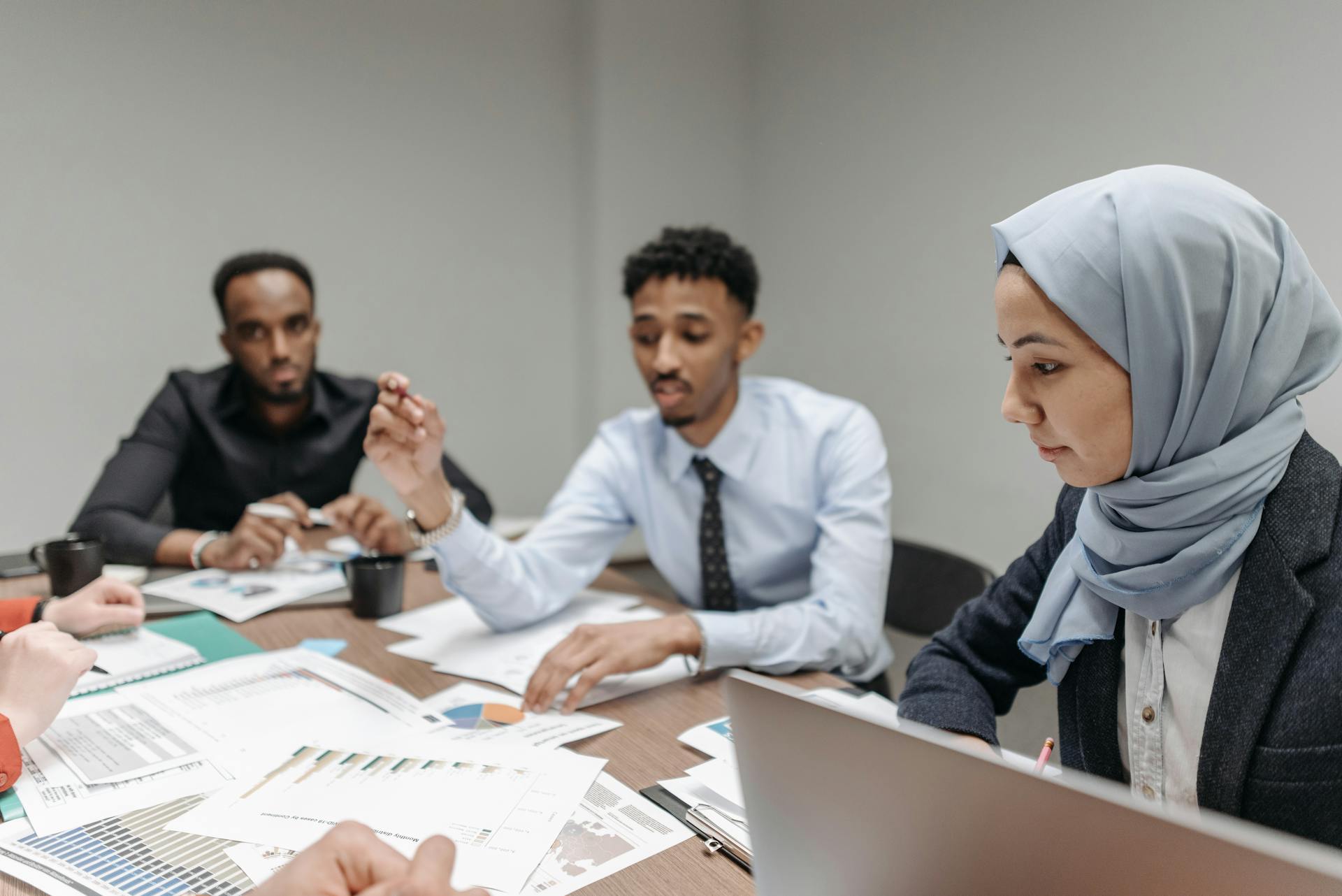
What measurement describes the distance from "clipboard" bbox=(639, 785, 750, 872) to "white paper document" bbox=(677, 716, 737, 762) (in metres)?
0.10

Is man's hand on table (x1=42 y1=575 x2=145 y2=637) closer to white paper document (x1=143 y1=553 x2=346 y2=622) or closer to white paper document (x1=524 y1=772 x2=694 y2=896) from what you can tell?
white paper document (x1=143 y1=553 x2=346 y2=622)

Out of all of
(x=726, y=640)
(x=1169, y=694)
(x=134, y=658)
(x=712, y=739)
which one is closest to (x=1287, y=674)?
(x=1169, y=694)

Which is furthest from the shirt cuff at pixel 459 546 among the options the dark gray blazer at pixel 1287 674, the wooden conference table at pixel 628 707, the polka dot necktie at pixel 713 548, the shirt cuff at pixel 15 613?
the dark gray blazer at pixel 1287 674

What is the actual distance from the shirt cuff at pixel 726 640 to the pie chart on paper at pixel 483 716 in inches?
11.7

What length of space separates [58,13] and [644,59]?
5.91 feet

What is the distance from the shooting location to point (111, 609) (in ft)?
4.43

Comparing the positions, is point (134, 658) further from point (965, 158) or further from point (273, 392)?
point (965, 158)

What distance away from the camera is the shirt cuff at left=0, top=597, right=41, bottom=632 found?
1.30 m

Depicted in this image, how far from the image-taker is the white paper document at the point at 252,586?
157 centimetres

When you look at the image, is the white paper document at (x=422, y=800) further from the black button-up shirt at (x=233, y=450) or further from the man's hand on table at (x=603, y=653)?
the black button-up shirt at (x=233, y=450)

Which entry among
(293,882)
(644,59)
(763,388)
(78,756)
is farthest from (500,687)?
(644,59)

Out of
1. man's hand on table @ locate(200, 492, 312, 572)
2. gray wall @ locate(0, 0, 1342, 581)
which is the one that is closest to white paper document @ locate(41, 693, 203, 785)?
man's hand on table @ locate(200, 492, 312, 572)

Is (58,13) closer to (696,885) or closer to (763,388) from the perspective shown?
(763,388)

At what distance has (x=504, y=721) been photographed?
3.65 ft
